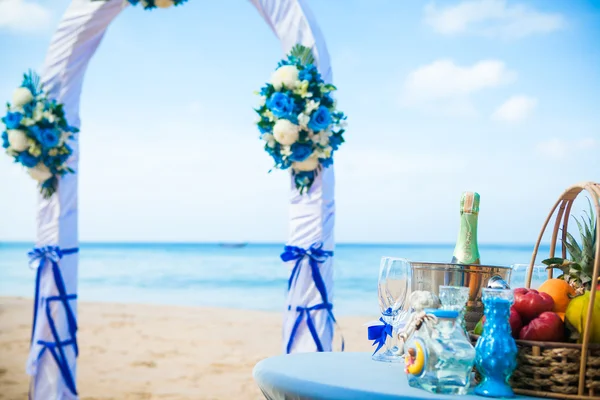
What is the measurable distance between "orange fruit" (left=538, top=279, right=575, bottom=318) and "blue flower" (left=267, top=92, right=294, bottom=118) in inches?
74.6

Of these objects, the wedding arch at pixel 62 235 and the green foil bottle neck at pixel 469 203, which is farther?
the wedding arch at pixel 62 235

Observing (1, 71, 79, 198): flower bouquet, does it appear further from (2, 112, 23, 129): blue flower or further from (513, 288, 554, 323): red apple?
(513, 288, 554, 323): red apple

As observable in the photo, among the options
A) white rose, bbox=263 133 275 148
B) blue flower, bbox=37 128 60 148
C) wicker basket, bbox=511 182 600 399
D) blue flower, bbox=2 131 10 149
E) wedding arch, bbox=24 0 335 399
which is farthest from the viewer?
blue flower, bbox=2 131 10 149

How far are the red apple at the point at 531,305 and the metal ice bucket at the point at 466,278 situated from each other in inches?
1.9

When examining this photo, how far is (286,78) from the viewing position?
3.25m

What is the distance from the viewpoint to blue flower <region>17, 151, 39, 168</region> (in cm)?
402

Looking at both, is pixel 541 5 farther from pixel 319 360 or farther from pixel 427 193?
pixel 319 360

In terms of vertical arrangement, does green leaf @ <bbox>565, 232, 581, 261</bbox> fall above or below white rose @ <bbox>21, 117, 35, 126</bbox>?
below

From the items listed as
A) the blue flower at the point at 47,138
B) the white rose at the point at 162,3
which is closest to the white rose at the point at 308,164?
the white rose at the point at 162,3

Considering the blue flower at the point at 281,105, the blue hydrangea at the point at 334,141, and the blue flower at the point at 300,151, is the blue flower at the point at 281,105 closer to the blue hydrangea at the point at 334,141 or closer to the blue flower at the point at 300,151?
the blue flower at the point at 300,151

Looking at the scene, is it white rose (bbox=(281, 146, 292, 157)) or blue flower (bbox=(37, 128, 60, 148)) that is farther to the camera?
blue flower (bbox=(37, 128, 60, 148))

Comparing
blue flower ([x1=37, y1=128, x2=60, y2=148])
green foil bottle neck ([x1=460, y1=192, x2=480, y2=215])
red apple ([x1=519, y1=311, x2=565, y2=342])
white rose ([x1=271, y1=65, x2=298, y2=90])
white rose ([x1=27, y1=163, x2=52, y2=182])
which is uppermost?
white rose ([x1=271, y1=65, x2=298, y2=90])

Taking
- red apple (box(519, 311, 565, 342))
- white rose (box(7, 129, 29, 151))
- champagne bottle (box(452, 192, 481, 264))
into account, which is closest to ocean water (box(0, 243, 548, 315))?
white rose (box(7, 129, 29, 151))

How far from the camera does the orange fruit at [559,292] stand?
1.46m
